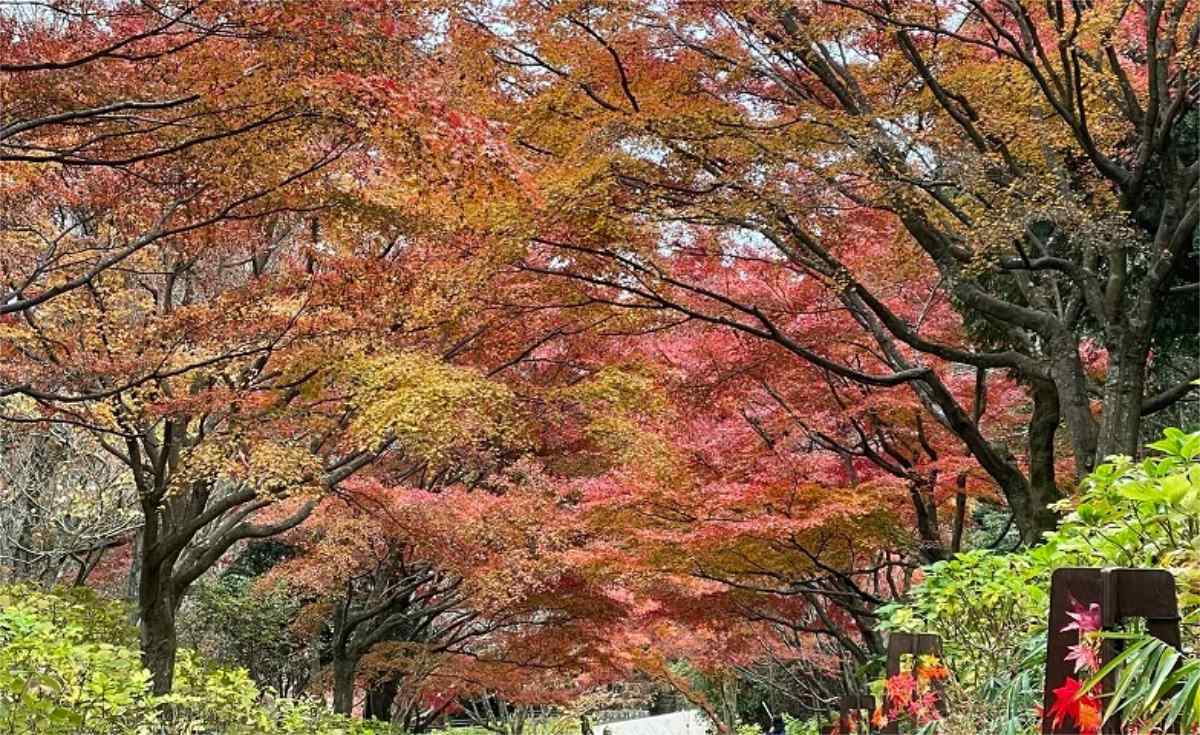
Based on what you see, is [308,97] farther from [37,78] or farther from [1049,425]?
[1049,425]

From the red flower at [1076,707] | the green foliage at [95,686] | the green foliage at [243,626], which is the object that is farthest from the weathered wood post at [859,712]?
the green foliage at [243,626]

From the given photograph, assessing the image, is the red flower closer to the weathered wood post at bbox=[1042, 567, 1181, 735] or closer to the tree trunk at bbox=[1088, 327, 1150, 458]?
the weathered wood post at bbox=[1042, 567, 1181, 735]

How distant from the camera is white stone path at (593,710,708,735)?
25.8 metres

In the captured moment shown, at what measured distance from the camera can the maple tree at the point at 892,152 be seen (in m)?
5.88

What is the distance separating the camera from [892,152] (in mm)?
6074

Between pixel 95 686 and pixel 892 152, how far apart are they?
5.39 meters

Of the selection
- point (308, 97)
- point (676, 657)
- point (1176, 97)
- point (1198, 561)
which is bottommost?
point (676, 657)

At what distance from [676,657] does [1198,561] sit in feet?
54.7

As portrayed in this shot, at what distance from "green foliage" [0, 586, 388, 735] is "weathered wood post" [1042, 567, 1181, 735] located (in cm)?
307

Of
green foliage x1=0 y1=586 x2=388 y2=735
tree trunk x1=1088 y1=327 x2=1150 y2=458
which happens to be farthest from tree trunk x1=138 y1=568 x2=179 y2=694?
tree trunk x1=1088 y1=327 x2=1150 y2=458

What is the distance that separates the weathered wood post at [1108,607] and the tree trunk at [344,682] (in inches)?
459

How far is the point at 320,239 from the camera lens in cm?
905

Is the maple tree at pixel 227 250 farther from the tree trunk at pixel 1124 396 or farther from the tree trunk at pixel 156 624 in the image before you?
the tree trunk at pixel 1124 396

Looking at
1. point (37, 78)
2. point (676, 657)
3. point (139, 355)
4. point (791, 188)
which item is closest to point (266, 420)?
point (139, 355)
